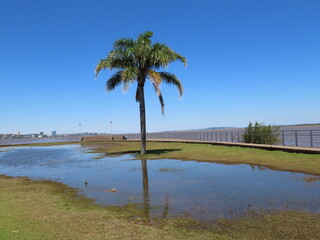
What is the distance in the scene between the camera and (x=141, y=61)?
60.4 ft

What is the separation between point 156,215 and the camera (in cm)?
576

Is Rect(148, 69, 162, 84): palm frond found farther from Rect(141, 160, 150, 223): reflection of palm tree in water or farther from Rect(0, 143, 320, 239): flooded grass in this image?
Rect(0, 143, 320, 239): flooded grass

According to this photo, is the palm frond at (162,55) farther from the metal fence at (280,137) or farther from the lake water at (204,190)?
the metal fence at (280,137)

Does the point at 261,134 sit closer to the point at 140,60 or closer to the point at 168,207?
the point at 140,60

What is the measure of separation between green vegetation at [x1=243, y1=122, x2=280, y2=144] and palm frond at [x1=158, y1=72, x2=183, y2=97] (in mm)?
8814

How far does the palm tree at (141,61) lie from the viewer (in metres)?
17.6

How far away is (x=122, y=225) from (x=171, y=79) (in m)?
15.4

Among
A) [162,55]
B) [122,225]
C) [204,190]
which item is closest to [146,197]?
[204,190]

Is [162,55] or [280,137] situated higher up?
[162,55]

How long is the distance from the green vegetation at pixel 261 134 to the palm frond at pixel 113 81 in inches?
499

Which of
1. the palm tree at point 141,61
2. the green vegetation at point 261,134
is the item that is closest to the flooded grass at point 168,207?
the palm tree at point 141,61

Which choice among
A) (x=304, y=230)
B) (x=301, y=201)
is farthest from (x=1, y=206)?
(x=301, y=201)

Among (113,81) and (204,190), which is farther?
(113,81)

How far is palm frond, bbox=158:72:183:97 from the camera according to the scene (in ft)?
64.2
